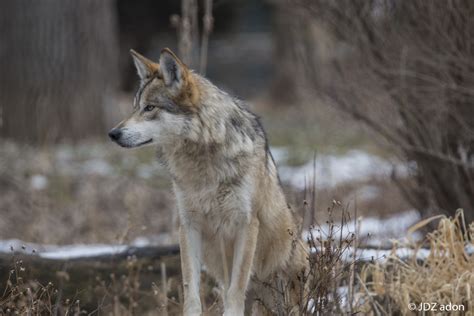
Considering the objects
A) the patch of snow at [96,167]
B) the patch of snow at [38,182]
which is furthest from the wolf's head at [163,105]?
the patch of snow at [96,167]

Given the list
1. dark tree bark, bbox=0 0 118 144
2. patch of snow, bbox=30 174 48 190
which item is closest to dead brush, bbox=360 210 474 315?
patch of snow, bbox=30 174 48 190

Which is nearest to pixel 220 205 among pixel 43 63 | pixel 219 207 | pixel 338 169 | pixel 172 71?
pixel 219 207

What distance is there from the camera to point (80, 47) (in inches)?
499

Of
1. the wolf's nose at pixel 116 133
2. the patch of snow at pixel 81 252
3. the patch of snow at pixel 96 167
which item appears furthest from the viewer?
the patch of snow at pixel 96 167

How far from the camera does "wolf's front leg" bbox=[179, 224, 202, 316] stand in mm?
4754

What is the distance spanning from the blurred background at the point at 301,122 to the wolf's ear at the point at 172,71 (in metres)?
0.94

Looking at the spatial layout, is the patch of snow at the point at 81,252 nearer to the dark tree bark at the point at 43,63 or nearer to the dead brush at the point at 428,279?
the dead brush at the point at 428,279

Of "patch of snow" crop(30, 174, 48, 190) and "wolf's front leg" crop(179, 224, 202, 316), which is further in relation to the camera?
"patch of snow" crop(30, 174, 48, 190)

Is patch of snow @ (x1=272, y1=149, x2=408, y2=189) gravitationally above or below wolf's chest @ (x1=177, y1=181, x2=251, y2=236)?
above

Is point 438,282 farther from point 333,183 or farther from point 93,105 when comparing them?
point 93,105

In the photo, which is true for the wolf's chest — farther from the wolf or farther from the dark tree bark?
the dark tree bark

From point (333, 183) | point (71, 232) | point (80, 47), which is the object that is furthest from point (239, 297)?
point (80, 47)

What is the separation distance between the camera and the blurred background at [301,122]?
6.47 meters

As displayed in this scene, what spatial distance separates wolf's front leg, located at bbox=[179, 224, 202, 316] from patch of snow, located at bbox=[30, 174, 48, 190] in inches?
198
